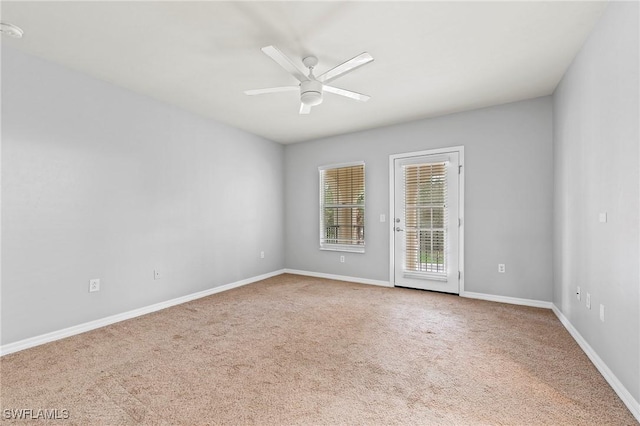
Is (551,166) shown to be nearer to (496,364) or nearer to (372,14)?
(496,364)

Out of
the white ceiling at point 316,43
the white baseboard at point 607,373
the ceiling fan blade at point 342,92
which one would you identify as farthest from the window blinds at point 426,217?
the ceiling fan blade at point 342,92

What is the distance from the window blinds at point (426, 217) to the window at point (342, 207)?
0.84 m

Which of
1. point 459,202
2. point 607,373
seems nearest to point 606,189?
point 607,373

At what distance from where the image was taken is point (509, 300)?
147 inches

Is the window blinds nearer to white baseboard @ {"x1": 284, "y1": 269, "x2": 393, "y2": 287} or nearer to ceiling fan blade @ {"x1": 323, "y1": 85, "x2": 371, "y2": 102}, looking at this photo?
white baseboard @ {"x1": 284, "y1": 269, "x2": 393, "y2": 287}

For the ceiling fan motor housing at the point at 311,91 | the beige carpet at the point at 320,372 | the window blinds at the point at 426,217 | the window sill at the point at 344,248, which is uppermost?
the ceiling fan motor housing at the point at 311,91

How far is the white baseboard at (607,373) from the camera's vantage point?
1.65m

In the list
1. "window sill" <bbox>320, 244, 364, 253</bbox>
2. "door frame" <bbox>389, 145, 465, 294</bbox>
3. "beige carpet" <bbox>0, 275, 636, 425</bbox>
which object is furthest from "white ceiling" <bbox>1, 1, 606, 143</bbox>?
"beige carpet" <bbox>0, 275, 636, 425</bbox>

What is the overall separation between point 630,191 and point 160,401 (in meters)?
3.15

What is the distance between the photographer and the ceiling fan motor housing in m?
2.53

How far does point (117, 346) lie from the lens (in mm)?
2566

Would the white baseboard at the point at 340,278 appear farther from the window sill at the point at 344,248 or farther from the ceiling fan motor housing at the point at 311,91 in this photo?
the ceiling fan motor housing at the point at 311,91

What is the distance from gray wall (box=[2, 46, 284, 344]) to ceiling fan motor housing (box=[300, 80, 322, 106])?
7.14 feet

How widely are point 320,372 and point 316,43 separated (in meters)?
2.61
